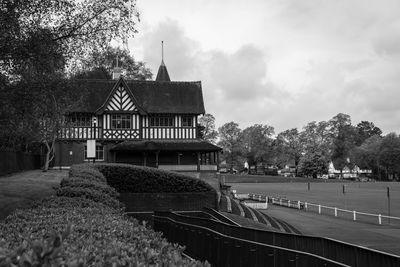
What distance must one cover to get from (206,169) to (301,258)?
4204cm

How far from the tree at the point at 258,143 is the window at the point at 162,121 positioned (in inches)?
3205

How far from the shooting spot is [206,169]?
49.8m

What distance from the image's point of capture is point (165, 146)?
156 ft

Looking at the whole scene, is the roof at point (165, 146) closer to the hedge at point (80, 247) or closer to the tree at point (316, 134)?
the hedge at point (80, 247)

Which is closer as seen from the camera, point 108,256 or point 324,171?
point 108,256

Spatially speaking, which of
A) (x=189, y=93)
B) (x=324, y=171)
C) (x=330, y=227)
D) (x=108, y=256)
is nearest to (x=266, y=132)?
(x=324, y=171)

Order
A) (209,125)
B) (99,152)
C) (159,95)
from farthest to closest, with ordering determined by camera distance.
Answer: (209,125) < (159,95) < (99,152)

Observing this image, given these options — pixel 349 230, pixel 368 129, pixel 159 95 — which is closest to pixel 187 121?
pixel 159 95

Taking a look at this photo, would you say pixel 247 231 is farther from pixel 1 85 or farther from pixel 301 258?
pixel 1 85

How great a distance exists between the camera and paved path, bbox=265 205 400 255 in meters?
21.2

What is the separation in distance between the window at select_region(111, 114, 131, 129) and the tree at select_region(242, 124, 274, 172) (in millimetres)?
83196

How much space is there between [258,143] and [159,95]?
269 feet

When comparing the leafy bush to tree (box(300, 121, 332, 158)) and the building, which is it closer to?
the building

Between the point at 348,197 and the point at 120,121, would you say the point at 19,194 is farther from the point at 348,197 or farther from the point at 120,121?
the point at 348,197
